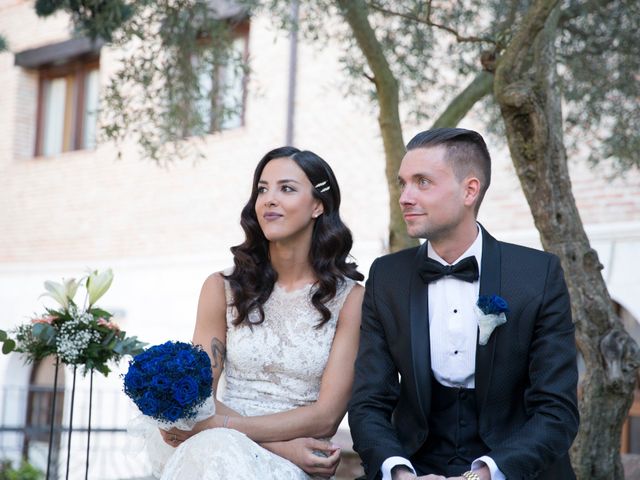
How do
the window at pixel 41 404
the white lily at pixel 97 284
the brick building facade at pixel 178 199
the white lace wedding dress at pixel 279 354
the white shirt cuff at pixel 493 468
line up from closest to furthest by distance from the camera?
1. the white shirt cuff at pixel 493 468
2. the white lace wedding dress at pixel 279 354
3. the white lily at pixel 97 284
4. the brick building facade at pixel 178 199
5. the window at pixel 41 404

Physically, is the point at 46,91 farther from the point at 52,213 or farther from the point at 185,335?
the point at 185,335

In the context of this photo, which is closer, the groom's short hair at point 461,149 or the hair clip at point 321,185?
the groom's short hair at point 461,149

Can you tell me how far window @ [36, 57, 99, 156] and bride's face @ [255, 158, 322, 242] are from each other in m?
11.1

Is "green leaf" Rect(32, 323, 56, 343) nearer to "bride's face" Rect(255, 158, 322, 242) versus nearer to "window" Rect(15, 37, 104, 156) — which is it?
"bride's face" Rect(255, 158, 322, 242)

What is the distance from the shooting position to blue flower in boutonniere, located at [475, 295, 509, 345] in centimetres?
328

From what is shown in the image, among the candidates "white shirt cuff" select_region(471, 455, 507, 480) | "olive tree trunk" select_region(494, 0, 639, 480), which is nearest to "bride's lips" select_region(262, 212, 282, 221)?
"olive tree trunk" select_region(494, 0, 639, 480)

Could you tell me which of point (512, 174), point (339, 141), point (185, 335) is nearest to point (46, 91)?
point (185, 335)

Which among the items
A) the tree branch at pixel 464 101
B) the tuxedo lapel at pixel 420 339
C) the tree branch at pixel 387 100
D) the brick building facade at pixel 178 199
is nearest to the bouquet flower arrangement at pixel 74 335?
the tuxedo lapel at pixel 420 339

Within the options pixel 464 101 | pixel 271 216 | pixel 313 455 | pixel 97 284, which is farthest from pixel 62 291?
pixel 464 101

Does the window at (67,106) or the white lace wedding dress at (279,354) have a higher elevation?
the window at (67,106)

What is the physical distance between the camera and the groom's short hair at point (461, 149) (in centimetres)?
351

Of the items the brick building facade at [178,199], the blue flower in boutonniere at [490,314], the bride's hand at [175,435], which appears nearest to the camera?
the blue flower in boutonniere at [490,314]

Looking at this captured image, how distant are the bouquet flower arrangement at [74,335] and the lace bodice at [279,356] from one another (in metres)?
0.51

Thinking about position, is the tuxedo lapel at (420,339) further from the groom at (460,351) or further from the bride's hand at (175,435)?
the bride's hand at (175,435)
